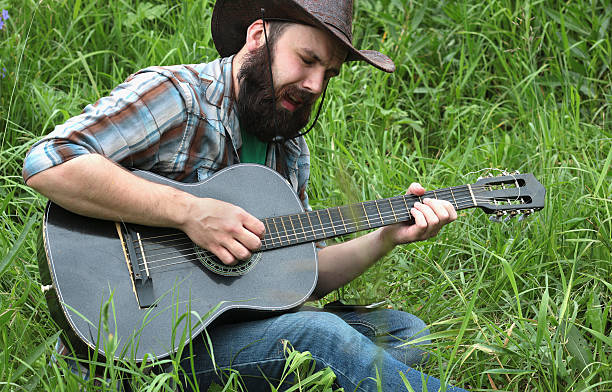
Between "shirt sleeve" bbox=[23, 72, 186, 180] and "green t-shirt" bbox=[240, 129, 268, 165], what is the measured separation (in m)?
0.32

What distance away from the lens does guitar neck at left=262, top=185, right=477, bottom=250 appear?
8.06 ft

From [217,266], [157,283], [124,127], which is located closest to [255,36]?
[124,127]

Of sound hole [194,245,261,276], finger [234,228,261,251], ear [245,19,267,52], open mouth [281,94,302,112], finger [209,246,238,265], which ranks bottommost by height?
sound hole [194,245,261,276]

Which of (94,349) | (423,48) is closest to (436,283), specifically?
(94,349)

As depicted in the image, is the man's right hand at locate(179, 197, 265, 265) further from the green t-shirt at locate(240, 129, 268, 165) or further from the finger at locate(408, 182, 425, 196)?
the finger at locate(408, 182, 425, 196)

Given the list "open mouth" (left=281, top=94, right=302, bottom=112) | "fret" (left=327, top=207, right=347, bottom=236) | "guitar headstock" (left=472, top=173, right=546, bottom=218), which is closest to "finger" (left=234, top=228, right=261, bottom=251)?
"fret" (left=327, top=207, right=347, bottom=236)

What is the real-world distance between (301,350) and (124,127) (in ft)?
2.92

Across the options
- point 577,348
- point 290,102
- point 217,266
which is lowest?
point 577,348

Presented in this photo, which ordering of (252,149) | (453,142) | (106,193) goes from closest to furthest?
(106,193), (252,149), (453,142)

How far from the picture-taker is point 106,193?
7.25 ft

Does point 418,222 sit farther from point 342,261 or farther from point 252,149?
point 252,149

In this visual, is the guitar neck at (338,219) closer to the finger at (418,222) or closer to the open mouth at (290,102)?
the finger at (418,222)

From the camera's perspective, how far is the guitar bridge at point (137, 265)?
2.20 meters

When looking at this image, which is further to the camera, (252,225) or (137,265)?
(252,225)
